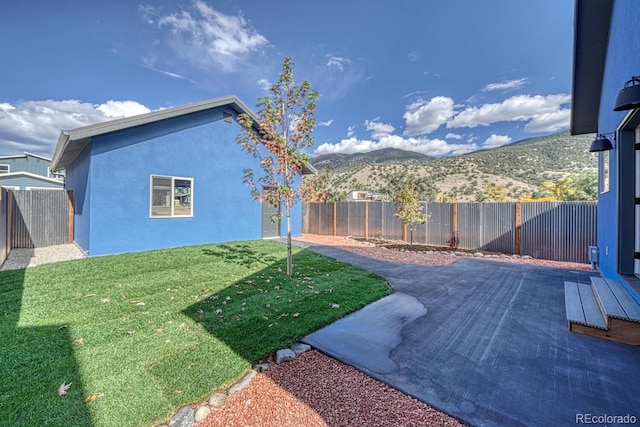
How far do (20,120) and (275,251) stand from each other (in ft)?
122

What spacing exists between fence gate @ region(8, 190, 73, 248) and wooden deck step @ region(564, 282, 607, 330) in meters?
14.1

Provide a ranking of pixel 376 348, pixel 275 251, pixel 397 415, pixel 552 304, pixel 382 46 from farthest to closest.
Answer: pixel 382 46
pixel 275 251
pixel 552 304
pixel 376 348
pixel 397 415

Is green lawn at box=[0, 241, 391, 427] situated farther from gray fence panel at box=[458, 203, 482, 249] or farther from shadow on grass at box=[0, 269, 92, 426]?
gray fence panel at box=[458, 203, 482, 249]

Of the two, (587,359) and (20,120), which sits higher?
(20,120)

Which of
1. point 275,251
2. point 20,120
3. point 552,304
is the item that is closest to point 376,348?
point 552,304

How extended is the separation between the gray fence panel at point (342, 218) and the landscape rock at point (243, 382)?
39.4 feet

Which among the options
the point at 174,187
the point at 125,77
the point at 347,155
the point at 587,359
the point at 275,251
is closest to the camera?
the point at 587,359

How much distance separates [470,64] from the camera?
16250mm

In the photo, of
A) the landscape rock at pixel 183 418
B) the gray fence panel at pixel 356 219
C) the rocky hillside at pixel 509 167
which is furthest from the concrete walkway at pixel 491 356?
the rocky hillside at pixel 509 167

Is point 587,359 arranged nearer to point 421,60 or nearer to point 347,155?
point 421,60

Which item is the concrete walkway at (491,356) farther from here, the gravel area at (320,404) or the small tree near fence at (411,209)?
the small tree near fence at (411,209)

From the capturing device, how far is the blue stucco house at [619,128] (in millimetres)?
3324

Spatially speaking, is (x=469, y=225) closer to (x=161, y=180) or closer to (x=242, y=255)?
(x=242, y=255)

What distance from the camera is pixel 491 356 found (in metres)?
2.75
